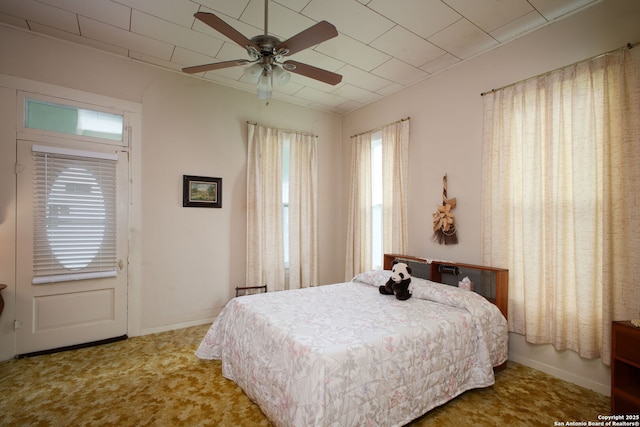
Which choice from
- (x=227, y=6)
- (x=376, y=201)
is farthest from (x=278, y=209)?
(x=227, y=6)

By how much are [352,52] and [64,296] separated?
3922mm

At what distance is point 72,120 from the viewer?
3.03 m

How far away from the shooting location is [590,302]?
2271 millimetres

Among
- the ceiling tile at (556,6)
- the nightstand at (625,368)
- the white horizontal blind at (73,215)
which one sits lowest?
the nightstand at (625,368)

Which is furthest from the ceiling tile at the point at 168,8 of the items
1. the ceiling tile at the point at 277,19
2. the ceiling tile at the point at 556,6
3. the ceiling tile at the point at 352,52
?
the ceiling tile at the point at 556,6

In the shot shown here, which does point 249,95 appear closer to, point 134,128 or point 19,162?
point 134,128

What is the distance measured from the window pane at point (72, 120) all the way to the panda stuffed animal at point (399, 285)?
3328 millimetres

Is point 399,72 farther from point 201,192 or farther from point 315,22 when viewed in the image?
point 201,192

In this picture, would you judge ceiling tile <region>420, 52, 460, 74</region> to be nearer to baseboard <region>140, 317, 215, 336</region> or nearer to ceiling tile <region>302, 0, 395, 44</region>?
ceiling tile <region>302, 0, 395, 44</region>

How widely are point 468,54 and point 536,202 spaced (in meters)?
1.70

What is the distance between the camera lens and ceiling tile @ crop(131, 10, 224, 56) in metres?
2.60

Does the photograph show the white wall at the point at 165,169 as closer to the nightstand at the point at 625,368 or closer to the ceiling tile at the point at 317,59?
the ceiling tile at the point at 317,59

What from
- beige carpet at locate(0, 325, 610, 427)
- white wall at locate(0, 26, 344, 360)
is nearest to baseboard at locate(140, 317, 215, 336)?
white wall at locate(0, 26, 344, 360)

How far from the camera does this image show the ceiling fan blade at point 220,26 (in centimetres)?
166
